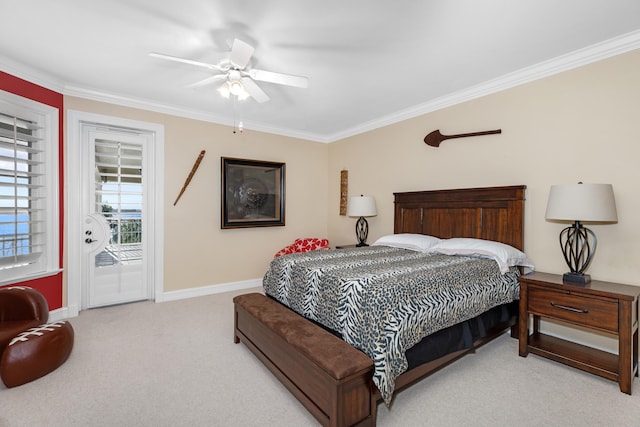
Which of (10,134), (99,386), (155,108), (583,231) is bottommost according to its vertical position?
(99,386)

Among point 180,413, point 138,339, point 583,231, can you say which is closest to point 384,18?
point 583,231

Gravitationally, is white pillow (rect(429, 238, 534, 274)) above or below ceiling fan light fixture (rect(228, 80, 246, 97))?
below

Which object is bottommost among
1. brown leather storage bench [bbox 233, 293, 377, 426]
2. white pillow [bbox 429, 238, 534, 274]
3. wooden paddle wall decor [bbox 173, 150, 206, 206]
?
brown leather storage bench [bbox 233, 293, 377, 426]

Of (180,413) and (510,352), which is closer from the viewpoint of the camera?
(180,413)

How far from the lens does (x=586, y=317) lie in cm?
217

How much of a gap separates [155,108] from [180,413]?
3.51 meters

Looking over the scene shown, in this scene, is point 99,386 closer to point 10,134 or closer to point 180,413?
point 180,413

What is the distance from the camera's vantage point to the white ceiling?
1985 millimetres

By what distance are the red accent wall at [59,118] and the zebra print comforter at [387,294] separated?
7.73ft

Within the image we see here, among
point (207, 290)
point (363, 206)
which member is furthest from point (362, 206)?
point (207, 290)

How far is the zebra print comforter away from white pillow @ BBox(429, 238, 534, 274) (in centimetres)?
8

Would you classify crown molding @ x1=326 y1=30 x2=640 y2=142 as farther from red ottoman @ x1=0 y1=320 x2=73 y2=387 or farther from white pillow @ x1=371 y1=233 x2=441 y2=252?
red ottoman @ x1=0 y1=320 x2=73 y2=387

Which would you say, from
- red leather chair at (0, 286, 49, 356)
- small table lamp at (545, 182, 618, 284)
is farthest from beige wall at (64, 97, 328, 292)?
small table lamp at (545, 182, 618, 284)

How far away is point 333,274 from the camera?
7.03 feet
